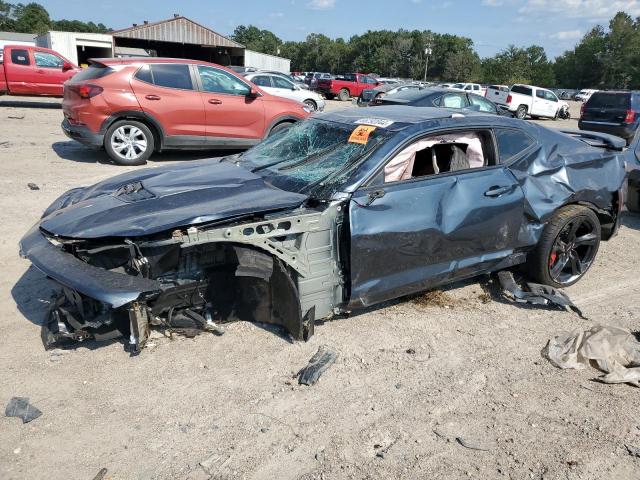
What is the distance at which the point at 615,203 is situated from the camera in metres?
4.98

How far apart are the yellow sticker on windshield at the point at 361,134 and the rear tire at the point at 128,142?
5702 millimetres

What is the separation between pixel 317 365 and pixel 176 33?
3911cm

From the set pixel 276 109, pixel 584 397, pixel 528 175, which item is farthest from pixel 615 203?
pixel 276 109

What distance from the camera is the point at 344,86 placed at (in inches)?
1198

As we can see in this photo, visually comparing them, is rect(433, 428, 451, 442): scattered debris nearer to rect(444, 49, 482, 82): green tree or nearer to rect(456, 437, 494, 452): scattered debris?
rect(456, 437, 494, 452): scattered debris

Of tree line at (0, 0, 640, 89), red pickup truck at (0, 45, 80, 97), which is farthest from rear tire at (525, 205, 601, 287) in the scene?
tree line at (0, 0, 640, 89)

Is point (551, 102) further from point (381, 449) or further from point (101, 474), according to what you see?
point (101, 474)

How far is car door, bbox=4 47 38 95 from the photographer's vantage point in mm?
15492

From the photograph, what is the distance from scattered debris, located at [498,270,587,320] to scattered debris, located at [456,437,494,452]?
185 cm

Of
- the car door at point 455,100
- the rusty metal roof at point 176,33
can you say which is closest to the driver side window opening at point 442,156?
the car door at point 455,100

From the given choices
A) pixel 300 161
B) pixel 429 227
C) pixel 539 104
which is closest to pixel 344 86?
pixel 539 104

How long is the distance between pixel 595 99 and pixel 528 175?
1418cm

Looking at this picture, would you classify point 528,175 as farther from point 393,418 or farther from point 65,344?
point 65,344

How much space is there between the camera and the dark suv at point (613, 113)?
14930 millimetres
